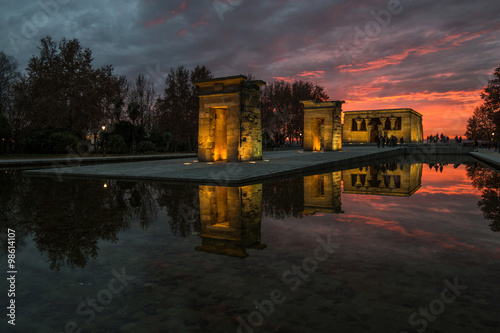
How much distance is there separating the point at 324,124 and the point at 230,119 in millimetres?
15675

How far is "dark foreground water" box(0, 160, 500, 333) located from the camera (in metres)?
2.55

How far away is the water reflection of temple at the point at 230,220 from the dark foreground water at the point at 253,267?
0.11 ft

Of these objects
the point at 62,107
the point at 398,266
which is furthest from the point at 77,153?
the point at 398,266

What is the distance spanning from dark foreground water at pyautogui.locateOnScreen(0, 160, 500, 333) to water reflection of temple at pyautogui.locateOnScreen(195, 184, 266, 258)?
0.03m

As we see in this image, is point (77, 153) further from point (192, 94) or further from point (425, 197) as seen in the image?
point (425, 197)

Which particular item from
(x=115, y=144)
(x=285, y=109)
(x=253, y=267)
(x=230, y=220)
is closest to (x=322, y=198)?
(x=230, y=220)

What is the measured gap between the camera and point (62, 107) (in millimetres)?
31281

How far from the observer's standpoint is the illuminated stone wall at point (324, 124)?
30.6 m

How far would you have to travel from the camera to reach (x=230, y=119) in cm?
1777

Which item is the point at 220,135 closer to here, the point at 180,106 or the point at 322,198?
the point at 322,198

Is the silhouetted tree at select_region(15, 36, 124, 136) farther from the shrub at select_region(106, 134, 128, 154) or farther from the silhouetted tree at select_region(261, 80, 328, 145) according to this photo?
the silhouetted tree at select_region(261, 80, 328, 145)

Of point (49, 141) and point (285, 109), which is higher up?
point (285, 109)

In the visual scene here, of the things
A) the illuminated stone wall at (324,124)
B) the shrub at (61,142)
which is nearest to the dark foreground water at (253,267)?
the illuminated stone wall at (324,124)

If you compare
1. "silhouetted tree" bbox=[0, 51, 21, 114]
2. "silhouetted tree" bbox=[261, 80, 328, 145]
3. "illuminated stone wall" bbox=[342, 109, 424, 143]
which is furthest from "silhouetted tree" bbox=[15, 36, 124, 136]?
"illuminated stone wall" bbox=[342, 109, 424, 143]
